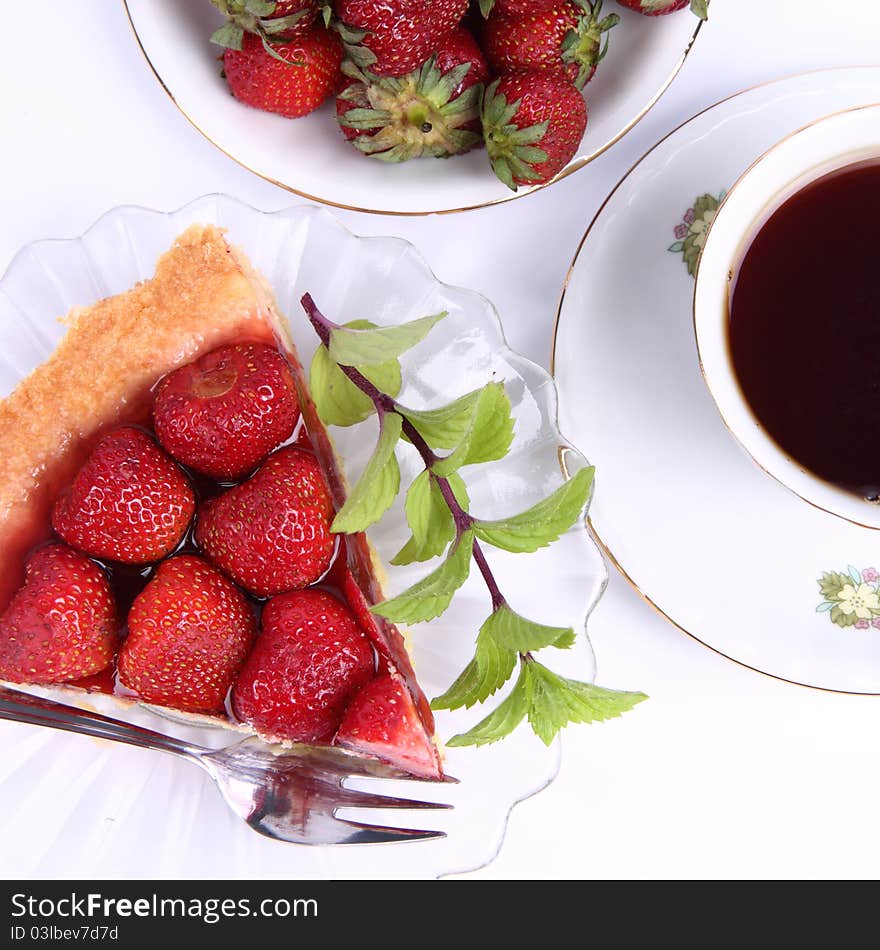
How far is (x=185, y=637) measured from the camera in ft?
3.95

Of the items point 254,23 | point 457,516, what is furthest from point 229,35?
point 457,516

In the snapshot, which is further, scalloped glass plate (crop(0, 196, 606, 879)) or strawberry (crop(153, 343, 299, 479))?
scalloped glass plate (crop(0, 196, 606, 879))

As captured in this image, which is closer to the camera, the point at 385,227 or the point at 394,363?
the point at 394,363

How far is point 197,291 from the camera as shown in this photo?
50.1 inches

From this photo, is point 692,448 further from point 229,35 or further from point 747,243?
point 229,35

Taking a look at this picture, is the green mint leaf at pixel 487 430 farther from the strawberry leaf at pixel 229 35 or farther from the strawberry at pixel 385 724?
the strawberry leaf at pixel 229 35

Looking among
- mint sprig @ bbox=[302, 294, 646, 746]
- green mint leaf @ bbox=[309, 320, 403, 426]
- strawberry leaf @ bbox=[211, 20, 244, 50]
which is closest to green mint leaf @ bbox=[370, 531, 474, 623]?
mint sprig @ bbox=[302, 294, 646, 746]

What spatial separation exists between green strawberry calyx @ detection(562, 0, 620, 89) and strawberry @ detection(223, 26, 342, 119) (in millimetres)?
294

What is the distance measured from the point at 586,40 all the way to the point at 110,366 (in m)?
0.75

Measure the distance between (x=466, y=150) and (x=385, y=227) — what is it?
0.66 ft

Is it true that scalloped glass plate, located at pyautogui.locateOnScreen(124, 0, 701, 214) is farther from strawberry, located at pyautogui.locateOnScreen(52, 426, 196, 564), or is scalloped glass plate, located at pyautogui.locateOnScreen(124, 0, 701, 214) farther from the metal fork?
the metal fork

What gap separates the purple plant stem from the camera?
43.6 inches
